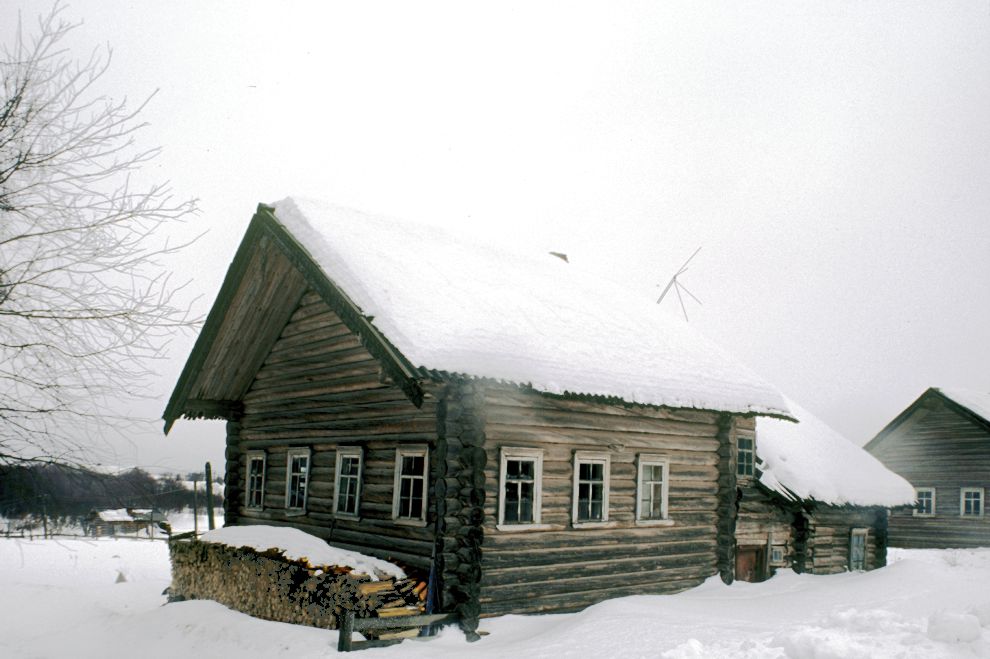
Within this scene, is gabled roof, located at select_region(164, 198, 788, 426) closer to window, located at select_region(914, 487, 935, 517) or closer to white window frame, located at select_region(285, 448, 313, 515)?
white window frame, located at select_region(285, 448, 313, 515)

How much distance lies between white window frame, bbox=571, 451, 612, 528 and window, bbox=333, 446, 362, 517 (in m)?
3.77

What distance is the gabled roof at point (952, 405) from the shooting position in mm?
28047

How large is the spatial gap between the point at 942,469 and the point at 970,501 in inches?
55.8

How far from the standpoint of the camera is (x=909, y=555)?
2670 centimetres

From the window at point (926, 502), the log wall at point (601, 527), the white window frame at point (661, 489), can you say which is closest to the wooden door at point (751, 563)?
the log wall at point (601, 527)

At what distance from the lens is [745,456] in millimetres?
19250

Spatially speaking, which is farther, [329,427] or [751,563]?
[751,563]

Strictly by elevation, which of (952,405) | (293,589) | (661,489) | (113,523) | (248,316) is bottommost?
(113,523)

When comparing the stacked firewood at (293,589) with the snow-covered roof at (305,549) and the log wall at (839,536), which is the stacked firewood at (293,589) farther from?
the log wall at (839,536)

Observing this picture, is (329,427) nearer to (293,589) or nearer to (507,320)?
(293,589)

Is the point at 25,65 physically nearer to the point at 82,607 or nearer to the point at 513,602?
the point at 513,602

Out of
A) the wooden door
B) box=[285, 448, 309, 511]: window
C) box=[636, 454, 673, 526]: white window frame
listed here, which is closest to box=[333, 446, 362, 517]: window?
box=[285, 448, 309, 511]: window

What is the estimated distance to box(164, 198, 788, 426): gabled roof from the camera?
11445 millimetres

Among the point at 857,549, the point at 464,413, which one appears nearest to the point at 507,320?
the point at 464,413
